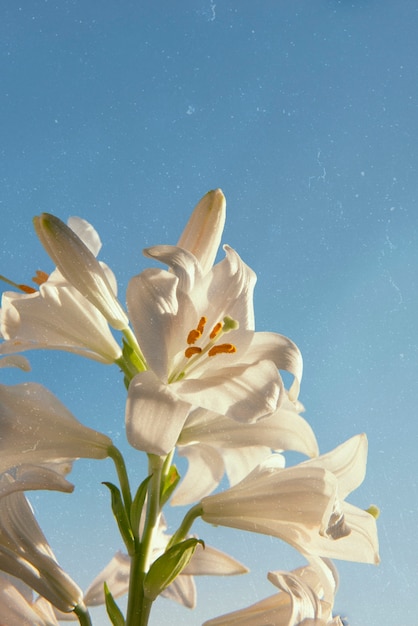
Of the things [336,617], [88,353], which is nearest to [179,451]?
[88,353]

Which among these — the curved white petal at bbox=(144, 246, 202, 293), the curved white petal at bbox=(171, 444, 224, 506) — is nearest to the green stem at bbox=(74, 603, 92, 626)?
the curved white petal at bbox=(171, 444, 224, 506)

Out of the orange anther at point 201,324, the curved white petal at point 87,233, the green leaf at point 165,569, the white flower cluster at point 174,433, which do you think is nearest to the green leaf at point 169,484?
the white flower cluster at point 174,433

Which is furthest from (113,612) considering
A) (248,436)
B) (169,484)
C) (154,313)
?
(154,313)

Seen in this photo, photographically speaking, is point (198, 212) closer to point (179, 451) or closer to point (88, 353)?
point (88, 353)

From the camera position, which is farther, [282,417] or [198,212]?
[198,212]

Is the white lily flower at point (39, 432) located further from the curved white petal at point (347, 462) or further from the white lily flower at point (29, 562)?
the curved white petal at point (347, 462)
